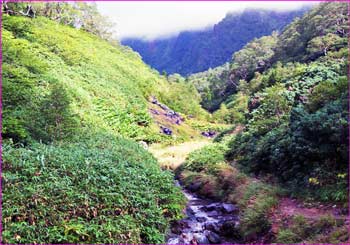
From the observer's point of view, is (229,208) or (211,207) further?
(211,207)

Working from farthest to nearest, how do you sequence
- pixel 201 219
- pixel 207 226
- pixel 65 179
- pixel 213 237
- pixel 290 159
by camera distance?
pixel 290 159 < pixel 201 219 < pixel 207 226 < pixel 213 237 < pixel 65 179

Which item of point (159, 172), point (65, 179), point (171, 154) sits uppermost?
point (65, 179)

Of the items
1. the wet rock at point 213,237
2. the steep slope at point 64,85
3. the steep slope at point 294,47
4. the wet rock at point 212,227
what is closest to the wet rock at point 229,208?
the wet rock at point 212,227

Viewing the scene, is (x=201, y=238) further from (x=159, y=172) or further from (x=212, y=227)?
(x=159, y=172)

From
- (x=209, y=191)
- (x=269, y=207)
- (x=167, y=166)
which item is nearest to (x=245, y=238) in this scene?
(x=269, y=207)

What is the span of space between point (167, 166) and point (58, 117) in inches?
463

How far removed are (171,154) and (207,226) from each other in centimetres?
1515

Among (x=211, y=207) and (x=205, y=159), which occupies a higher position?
(x=211, y=207)

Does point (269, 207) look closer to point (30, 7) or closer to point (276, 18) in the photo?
point (30, 7)

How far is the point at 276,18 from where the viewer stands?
18425 centimetres

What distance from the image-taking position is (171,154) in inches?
1090

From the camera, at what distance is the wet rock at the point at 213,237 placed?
38.5 feet

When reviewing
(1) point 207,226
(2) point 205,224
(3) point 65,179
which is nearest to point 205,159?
(2) point 205,224

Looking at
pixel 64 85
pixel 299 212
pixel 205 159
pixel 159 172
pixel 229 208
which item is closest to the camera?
pixel 299 212
